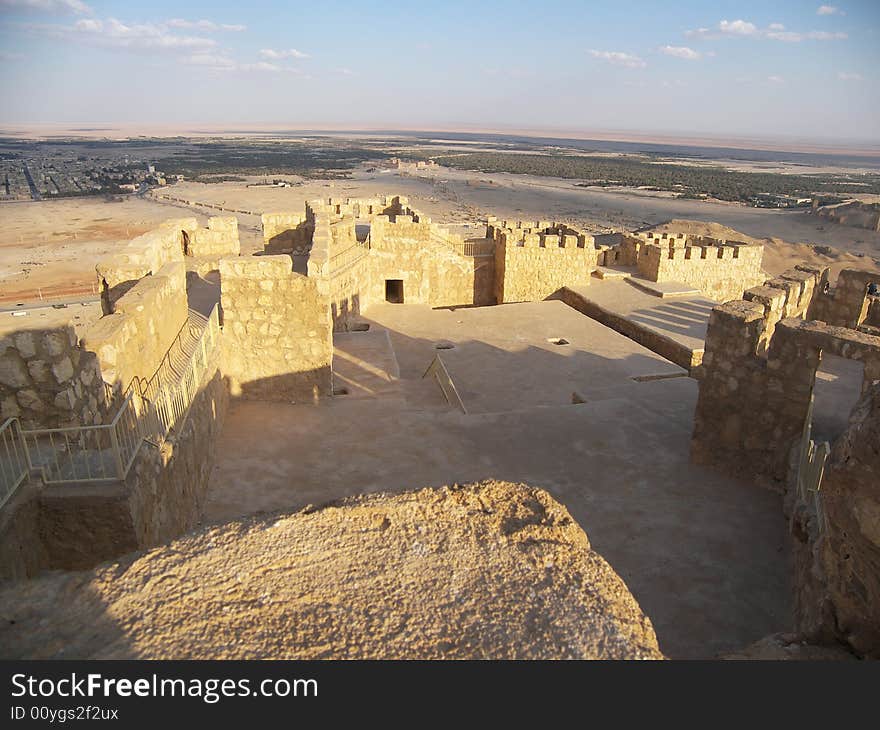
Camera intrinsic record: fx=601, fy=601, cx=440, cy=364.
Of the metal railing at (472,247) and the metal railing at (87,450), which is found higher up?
the metal railing at (87,450)

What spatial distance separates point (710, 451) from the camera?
733 cm

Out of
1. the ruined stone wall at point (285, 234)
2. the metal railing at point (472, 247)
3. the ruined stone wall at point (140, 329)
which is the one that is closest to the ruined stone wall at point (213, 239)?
the ruined stone wall at point (285, 234)

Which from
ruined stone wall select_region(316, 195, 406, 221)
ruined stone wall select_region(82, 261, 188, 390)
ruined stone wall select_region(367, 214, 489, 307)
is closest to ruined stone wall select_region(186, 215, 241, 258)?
ruined stone wall select_region(367, 214, 489, 307)

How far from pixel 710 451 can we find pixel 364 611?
5961mm

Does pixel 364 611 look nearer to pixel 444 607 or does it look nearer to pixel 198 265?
pixel 444 607

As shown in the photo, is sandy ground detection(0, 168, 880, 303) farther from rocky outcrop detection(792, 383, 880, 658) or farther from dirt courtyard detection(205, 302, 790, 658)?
rocky outcrop detection(792, 383, 880, 658)

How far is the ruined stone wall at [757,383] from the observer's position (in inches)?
255

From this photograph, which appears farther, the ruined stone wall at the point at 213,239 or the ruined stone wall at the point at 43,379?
the ruined stone wall at the point at 213,239

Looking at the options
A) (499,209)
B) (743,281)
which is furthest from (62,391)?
(499,209)

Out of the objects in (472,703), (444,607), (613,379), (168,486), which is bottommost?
(613,379)

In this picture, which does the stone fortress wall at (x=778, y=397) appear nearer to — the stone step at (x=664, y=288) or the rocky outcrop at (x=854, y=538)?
the rocky outcrop at (x=854, y=538)

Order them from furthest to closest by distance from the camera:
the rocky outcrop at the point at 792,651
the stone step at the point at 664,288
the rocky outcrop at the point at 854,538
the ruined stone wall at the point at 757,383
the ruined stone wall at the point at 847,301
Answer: the stone step at the point at 664,288 < the ruined stone wall at the point at 847,301 < the ruined stone wall at the point at 757,383 < the rocky outcrop at the point at 792,651 < the rocky outcrop at the point at 854,538

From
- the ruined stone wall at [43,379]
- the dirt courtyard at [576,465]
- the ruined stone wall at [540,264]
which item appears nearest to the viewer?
the ruined stone wall at [43,379]

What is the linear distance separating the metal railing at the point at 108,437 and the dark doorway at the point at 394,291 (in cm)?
1196
